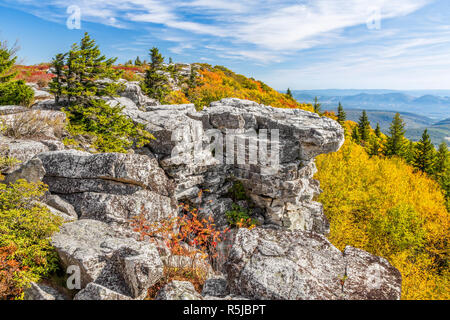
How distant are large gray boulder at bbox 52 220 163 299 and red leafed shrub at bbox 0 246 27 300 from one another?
96 centimetres

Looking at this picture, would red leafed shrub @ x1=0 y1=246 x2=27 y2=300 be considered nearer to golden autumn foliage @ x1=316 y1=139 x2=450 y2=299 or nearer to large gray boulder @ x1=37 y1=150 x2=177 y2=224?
large gray boulder @ x1=37 y1=150 x2=177 y2=224

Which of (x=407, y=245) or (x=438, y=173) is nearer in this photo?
(x=407, y=245)

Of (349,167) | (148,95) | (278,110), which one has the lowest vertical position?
(349,167)

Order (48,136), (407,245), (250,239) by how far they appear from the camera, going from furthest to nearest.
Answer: (407,245) < (48,136) < (250,239)

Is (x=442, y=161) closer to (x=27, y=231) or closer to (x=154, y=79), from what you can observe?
(x=154, y=79)

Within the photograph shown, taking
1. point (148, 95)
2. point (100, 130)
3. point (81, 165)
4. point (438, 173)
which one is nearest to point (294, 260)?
point (81, 165)

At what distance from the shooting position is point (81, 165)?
975cm

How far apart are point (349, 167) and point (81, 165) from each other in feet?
107

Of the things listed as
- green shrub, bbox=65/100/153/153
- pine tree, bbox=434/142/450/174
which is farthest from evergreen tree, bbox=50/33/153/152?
pine tree, bbox=434/142/450/174

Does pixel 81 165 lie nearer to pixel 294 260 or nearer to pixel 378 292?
pixel 294 260

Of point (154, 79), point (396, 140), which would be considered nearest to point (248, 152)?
point (154, 79)

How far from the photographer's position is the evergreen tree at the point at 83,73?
44.3 feet

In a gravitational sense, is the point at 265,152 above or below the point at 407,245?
above

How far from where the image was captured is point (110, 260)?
6027 mm
